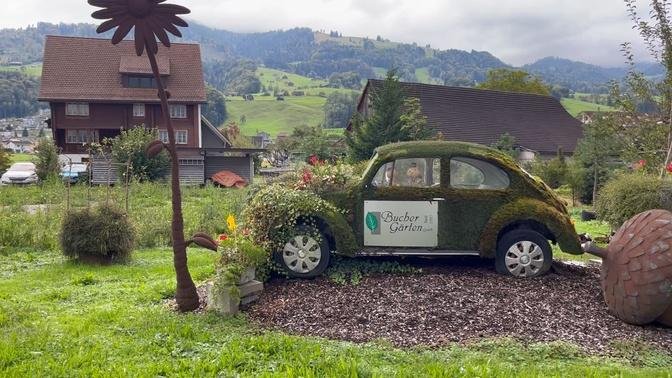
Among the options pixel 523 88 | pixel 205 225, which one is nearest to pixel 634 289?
pixel 205 225

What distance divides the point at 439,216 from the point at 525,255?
123 centimetres

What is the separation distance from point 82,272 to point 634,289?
8042mm

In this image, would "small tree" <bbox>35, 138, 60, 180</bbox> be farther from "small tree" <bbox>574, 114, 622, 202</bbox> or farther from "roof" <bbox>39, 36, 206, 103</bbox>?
"small tree" <bbox>574, 114, 622, 202</bbox>

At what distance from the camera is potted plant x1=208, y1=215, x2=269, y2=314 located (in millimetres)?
6176

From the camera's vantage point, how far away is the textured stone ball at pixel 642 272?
5.66 m

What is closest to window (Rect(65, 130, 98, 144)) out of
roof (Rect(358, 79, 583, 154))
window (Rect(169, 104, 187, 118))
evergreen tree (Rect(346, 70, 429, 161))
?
window (Rect(169, 104, 187, 118))

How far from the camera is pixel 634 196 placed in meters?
12.2

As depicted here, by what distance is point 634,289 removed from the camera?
5828 mm

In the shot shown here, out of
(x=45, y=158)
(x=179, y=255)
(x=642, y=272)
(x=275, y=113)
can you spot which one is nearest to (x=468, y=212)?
(x=642, y=272)

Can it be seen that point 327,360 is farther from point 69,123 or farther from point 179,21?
point 69,123

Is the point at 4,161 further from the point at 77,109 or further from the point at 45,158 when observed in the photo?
the point at 45,158

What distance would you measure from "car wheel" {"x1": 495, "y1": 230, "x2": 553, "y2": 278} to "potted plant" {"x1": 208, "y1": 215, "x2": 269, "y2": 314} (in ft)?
10.4

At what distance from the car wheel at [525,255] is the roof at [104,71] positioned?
40.9 metres

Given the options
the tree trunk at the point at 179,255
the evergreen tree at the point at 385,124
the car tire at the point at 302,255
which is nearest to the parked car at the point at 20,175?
the evergreen tree at the point at 385,124
